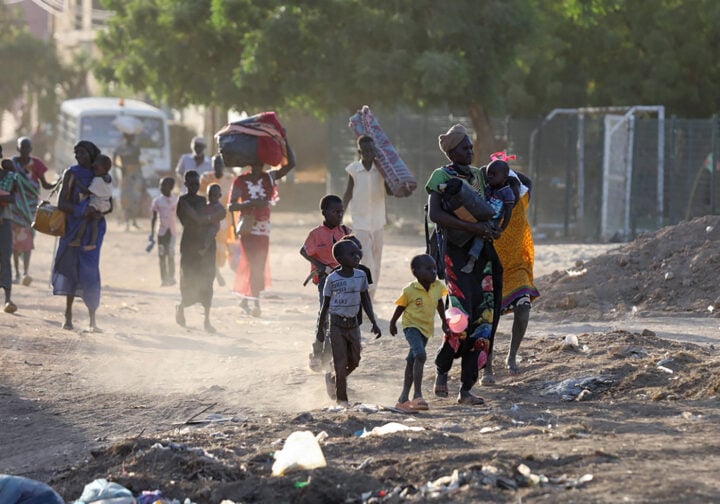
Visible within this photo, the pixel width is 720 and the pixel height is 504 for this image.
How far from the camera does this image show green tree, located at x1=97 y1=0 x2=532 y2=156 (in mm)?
23297

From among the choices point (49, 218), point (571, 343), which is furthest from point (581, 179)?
point (571, 343)

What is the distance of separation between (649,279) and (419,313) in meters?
6.14

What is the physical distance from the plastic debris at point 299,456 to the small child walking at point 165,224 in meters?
9.44

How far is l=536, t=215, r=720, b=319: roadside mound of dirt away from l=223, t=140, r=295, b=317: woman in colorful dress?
2863 millimetres

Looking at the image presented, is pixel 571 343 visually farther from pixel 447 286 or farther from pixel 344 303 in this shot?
pixel 344 303

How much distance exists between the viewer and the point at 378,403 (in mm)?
8312

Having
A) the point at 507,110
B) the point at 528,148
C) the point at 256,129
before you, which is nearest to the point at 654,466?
the point at 256,129

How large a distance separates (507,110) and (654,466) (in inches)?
953

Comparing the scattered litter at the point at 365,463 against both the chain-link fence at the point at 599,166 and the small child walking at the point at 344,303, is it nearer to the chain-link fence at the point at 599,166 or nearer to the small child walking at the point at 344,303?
the small child walking at the point at 344,303

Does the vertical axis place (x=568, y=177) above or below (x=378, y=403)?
above

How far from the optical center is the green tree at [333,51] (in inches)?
917

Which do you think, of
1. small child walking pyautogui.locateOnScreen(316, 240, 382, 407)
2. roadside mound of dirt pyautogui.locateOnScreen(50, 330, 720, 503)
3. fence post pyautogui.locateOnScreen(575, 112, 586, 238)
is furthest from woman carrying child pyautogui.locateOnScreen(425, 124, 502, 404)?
fence post pyautogui.locateOnScreen(575, 112, 586, 238)

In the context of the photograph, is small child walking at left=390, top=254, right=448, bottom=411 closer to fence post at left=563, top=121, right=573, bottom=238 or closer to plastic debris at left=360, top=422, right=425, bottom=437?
plastic debris at left=360, top=422, right=425, bottom=437

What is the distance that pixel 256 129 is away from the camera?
40.5ft
